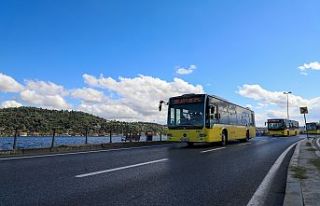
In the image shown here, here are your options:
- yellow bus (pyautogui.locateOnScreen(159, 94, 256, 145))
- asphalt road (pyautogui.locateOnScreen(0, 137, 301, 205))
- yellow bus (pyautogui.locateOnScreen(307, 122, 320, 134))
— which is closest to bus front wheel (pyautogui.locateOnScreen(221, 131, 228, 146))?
yellow bus (pyautogui.locateOnScreen(159, 94, 256, 145))

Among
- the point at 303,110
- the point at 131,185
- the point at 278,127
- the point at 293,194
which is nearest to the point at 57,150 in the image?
the point at 131,185

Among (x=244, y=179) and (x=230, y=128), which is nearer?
(x=244, y=179)

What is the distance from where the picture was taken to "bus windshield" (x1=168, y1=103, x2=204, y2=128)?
2025cm

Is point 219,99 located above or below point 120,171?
above

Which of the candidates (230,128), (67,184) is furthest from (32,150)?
(230,128)

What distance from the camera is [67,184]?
705 centimetres

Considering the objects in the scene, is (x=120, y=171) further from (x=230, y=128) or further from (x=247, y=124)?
(x=247, y=124)

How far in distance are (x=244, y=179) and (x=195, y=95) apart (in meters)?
12.5

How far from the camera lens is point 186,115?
20.8 metres

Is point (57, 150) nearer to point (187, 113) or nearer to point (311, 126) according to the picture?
point (187, 113)

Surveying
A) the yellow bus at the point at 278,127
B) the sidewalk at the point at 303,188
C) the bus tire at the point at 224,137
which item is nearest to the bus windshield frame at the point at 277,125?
the yellow bus at the point at 278,127

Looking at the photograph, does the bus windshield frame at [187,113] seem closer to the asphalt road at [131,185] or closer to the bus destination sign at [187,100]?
the bus destination sign at [187,100]

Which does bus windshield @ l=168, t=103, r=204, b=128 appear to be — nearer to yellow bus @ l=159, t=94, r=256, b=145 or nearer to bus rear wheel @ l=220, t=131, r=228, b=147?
yellow bus @ l=159, t=94, r=256, b=145

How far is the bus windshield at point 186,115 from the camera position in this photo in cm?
2025
